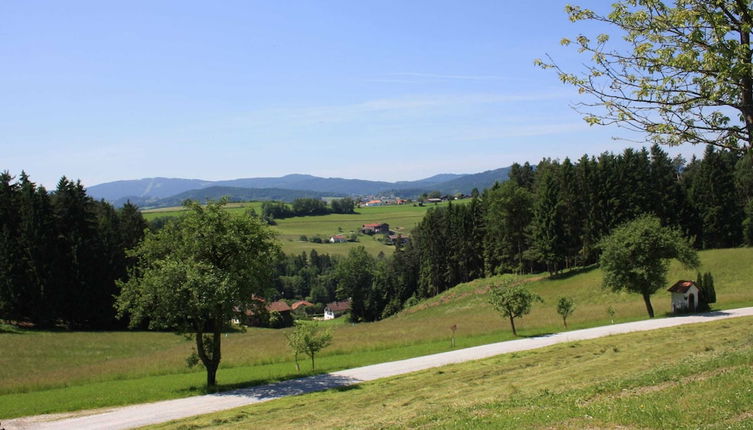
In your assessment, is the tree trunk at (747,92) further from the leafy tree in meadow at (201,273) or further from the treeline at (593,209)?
the treeline at (593,209)

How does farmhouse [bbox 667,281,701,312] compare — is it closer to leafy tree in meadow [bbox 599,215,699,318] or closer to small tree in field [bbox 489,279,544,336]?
leafy tree in meadow [bbox 599,215,699,318]

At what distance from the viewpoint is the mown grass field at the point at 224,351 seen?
26547mm

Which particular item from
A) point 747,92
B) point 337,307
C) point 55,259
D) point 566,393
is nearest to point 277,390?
point 566,393

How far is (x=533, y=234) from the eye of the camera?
71.2m

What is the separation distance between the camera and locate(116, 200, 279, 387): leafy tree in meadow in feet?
80.9

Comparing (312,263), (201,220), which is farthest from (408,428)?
(312,263)

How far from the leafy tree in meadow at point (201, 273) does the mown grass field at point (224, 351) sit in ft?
11.6

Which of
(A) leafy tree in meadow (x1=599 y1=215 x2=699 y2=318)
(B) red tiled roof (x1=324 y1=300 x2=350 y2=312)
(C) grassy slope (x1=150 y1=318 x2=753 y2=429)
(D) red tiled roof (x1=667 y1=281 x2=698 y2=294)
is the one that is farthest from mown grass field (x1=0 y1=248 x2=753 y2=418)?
(B) red tiled roof (x1=324 y1=300 x2=350 y2=312)

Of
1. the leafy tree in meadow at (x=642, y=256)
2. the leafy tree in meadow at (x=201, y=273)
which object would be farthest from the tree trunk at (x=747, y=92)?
the leafy tree in meadow at (x=642, y=256)

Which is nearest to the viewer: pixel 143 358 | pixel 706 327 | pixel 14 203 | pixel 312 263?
pixel 706 327

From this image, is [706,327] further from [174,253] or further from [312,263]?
[312,263]

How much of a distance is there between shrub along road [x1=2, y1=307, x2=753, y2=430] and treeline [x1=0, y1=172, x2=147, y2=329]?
3501cm

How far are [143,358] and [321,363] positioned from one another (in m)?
15.5

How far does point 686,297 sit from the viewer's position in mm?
42875
